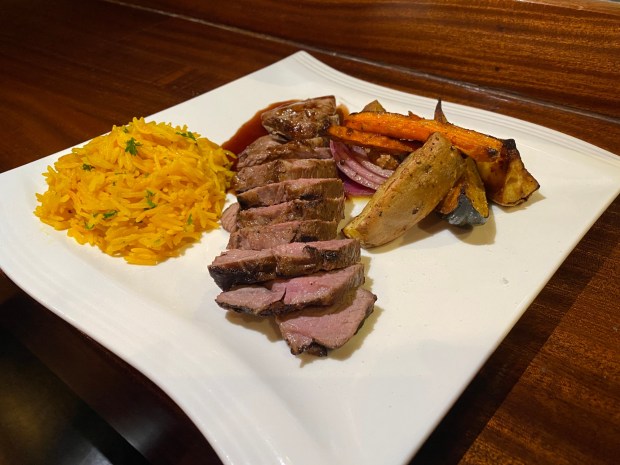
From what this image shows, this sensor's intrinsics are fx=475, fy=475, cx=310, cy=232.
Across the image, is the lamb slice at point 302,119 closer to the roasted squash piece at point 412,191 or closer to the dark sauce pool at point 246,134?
the dark sauce pool at point 246,134

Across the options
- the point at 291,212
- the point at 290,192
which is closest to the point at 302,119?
the point at 290,192

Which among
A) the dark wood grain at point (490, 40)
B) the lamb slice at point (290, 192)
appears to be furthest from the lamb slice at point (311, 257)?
the dark wood grain at point (490, 40)

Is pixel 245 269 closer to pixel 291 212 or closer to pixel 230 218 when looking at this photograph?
pixel 291 212

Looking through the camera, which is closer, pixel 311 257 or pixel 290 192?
pixel 311 257

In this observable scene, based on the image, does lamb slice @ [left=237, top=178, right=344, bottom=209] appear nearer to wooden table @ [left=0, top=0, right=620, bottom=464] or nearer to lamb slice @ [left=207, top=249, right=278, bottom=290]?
lamb slice @ [left=207, top=249, right=278, bottom=290]

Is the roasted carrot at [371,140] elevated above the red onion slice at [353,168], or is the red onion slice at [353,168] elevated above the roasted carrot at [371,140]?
the roasted carrot at [371,140]

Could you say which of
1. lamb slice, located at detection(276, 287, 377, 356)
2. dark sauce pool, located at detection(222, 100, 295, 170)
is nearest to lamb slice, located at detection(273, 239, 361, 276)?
lamb slice, located at detection(276, 287, 377, 356)

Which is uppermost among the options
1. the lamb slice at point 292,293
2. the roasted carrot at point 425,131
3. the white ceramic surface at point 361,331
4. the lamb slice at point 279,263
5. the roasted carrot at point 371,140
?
the roasted carrot at point 425,131

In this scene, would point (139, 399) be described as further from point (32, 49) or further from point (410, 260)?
point (32, 49)
